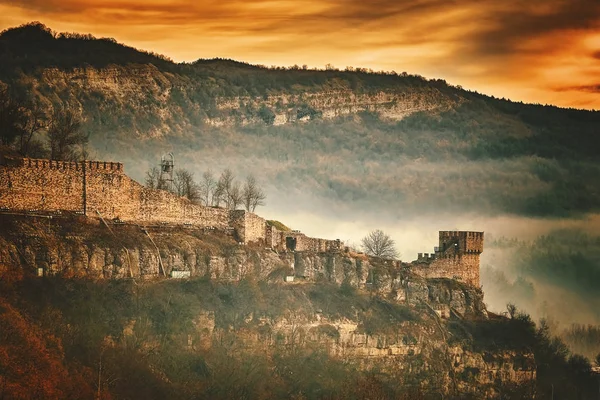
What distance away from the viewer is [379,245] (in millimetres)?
173375

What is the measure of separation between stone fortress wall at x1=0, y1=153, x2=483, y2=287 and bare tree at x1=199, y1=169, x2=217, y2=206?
1428cm

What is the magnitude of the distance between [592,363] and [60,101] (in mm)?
58752

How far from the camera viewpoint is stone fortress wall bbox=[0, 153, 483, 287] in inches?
4636

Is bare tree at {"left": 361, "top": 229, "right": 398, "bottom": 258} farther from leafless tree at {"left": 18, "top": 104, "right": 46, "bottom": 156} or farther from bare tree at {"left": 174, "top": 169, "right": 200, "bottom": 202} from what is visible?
leafless tree at {"left": 18, "top": 104, "right": 46, "bottom": 156}

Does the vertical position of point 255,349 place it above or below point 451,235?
below

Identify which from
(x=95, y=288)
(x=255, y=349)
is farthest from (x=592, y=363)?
(x=95, y=288)

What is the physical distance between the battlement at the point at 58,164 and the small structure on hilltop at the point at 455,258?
3879 cm

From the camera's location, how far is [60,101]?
573ft

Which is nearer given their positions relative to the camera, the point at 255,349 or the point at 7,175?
the point at 7,175

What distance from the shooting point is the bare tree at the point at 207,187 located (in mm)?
159538

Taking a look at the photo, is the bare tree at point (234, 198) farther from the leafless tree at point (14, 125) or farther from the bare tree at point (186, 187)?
the leafless tree at point (14, 125)

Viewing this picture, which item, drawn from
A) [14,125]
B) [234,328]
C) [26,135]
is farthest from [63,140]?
[234,328]

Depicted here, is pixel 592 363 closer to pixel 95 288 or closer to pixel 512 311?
pixel 512 311

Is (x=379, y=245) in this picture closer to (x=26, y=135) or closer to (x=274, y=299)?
(x=274, y=299)
